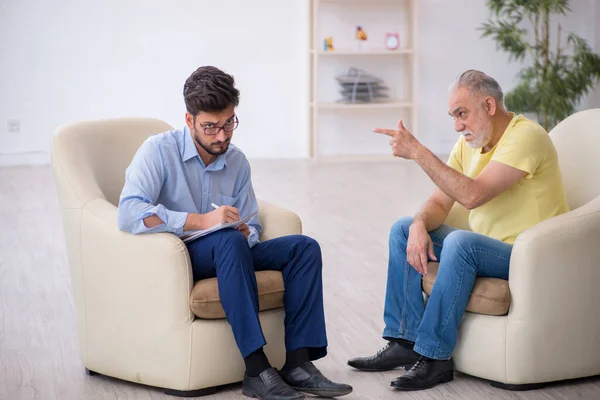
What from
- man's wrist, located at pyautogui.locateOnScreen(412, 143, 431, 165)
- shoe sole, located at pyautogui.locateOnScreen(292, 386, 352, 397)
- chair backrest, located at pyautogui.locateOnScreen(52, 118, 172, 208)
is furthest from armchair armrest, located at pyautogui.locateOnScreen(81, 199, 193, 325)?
man's wrist, located at pyautogui.locateOnScreen(412, 143, 431, 165)

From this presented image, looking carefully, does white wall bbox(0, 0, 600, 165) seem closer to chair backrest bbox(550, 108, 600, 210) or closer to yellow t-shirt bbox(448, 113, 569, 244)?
chair backrest bbox(550, 108, 600, 210)

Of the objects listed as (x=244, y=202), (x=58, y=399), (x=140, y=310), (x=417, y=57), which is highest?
(x=417, y=57)

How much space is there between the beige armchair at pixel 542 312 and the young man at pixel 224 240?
1.59 feet

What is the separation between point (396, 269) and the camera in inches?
121

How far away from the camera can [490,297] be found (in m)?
2.85

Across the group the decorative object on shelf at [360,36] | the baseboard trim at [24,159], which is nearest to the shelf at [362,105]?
the decorative object on shelf at [360,36]

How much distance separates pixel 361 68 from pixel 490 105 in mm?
5722

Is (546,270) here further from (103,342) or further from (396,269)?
(103,342)

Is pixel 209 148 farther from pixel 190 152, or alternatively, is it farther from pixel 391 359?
pixel 391 359

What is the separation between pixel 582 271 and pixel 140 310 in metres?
1.40

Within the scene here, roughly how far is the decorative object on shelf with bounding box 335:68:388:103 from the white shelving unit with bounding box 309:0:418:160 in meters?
0.09

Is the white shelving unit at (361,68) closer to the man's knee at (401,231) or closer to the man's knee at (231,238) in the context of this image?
the man's knee at (401,231)

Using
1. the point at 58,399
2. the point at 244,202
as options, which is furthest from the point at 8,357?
the point at 244,202

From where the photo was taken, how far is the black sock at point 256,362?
279cm
